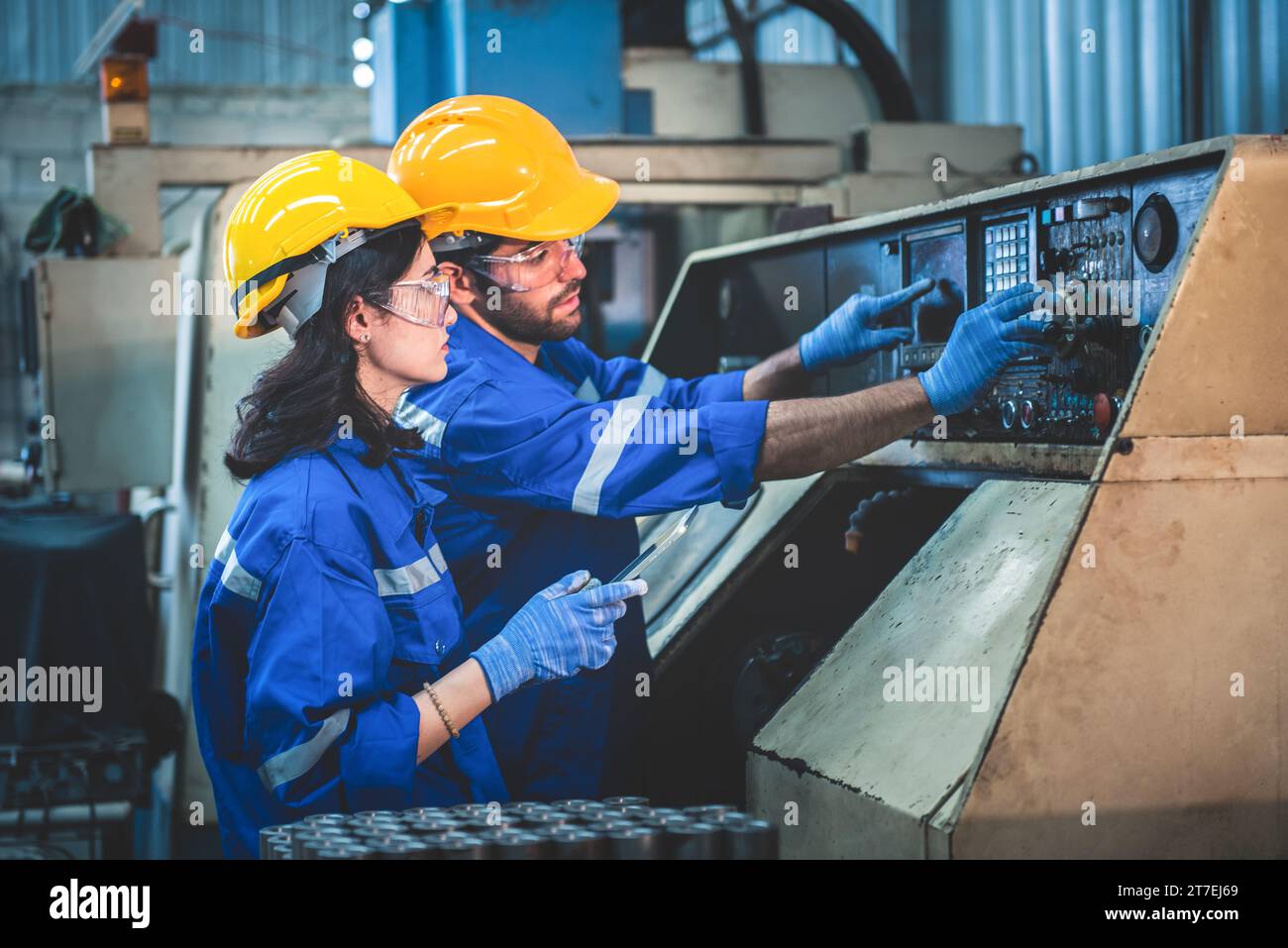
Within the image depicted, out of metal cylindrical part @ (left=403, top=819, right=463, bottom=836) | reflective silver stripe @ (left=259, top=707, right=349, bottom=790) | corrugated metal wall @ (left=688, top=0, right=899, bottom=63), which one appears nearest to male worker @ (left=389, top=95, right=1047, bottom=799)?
reflective silver stripe @ (left=259, top=707, right=349, bottom=790)

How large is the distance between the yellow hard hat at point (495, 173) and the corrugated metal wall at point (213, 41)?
6.75 meters

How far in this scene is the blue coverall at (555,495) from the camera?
1.78 meters

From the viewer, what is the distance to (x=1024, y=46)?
4.52 m

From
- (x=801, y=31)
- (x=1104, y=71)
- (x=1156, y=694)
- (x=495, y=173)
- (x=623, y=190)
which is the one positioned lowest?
(x=1156, y=694)

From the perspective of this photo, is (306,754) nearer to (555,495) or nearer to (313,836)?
(313,836)

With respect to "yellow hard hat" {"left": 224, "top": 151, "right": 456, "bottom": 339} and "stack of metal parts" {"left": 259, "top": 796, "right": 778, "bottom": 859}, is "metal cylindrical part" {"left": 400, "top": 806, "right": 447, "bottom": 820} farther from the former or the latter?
"yellow hard hat" {"left": 224, "top": 151, "right": 456, "bottom": 339}

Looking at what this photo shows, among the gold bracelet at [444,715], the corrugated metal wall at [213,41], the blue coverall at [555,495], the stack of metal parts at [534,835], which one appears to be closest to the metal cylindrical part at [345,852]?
the stack of metal parts at [534,835]

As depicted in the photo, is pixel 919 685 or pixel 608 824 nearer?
pixel 608 824

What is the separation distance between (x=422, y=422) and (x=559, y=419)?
0.22 metres

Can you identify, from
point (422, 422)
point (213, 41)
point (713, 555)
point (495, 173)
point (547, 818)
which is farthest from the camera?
point (213, 41)

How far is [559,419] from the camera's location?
1.84m

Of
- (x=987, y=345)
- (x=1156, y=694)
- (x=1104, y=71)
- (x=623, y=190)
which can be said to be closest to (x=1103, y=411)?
(x=987, y=345)

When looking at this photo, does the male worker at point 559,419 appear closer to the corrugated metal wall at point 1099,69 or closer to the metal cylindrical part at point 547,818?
the metal cylindrical part at point 547,818
